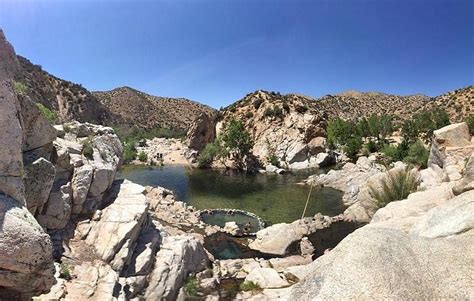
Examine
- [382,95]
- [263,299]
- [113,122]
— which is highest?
[382,95]

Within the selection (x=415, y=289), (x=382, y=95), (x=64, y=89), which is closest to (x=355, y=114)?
(x=382, y=95)

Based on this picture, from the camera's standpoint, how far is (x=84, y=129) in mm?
21547

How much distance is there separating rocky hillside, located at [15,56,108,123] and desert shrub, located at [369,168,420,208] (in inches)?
3330

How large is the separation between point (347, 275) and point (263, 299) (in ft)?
35.0

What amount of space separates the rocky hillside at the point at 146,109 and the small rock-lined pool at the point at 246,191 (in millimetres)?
70661

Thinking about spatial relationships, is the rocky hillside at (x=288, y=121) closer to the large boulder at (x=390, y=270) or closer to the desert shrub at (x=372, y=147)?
the desert shrub at (x=372, y=147)

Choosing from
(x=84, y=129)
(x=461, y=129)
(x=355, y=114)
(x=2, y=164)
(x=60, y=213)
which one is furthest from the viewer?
(x=355, y=114)

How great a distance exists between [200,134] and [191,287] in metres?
70.0

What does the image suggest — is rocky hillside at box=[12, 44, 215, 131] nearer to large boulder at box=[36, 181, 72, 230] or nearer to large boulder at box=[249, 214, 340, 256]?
large boulder at box=[36, 181, 72, 230]

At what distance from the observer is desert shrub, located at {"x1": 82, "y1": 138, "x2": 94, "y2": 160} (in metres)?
19.2

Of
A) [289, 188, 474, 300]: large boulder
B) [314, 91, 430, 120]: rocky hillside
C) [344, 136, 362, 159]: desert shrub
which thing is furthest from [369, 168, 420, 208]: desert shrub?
[314, 91, 430, 120]: rocky hillside

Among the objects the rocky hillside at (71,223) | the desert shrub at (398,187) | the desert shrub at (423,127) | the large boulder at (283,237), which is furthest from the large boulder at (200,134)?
the desert shrub at (398,187)

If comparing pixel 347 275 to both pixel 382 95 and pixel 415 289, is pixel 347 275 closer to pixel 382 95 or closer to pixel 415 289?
pixel 415 289

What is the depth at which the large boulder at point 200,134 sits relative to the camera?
84.9m
